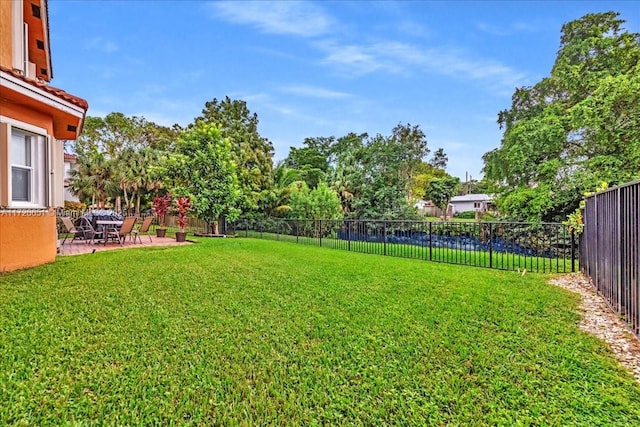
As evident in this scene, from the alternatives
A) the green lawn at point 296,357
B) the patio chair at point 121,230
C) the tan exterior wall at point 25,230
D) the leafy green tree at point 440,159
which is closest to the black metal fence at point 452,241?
the green lawn at point 296,357

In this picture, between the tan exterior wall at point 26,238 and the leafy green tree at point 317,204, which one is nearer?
the tan exterior wall at point 26,238

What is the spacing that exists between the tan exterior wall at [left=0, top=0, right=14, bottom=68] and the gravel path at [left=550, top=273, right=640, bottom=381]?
33.5 feet

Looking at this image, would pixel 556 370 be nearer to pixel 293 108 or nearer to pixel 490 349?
pixel 490 349

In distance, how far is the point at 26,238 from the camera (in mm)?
6270

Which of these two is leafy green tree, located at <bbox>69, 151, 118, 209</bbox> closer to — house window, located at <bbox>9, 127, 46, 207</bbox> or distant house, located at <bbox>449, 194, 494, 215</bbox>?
house window, located at <bbox>9, 127, 46, 207</bbox>

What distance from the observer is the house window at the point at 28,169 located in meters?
5.99

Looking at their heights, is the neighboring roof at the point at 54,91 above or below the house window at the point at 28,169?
above

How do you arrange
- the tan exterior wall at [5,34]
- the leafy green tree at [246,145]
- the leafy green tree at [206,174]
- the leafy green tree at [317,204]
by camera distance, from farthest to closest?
the leafy green tree at [246,145] → the leafy green tree at [317,204] → the leafy green tree at [206,174] → the tan exterior wall at [5,34]

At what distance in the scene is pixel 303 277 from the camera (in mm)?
6562

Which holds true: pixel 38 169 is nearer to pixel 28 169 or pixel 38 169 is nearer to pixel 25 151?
pixel 28 169

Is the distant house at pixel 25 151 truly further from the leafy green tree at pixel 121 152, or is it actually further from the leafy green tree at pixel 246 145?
the leafy green tree at pixel 121 152

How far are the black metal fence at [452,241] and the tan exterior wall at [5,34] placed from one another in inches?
377


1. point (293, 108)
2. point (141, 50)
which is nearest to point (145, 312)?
point (141, 50)

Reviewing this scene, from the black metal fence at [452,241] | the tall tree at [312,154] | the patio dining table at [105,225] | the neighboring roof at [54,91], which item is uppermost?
the tall tree at [312,154]
